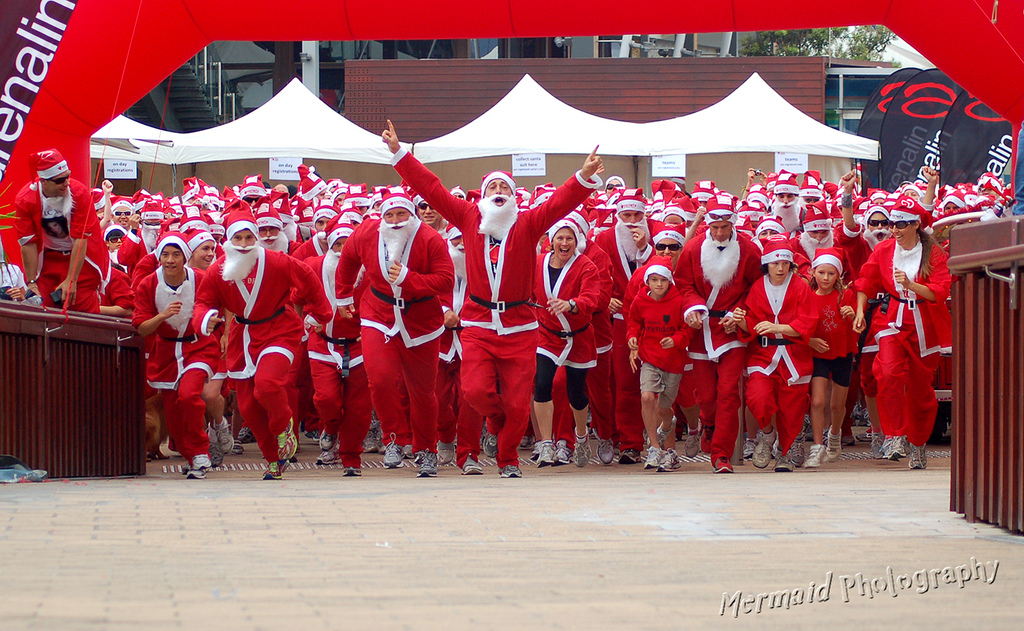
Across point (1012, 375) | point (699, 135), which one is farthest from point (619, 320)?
point (699, 135)

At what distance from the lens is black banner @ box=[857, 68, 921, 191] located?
1955cm

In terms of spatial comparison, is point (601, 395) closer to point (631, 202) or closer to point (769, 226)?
point (631, 202)

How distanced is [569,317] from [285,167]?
10.4 m

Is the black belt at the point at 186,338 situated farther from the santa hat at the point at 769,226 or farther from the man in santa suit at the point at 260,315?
the santa hat at the point at 769,226

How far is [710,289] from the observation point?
1001 centimetres

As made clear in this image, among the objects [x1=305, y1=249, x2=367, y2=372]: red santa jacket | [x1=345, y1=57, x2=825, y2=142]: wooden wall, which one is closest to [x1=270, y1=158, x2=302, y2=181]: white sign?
[x1=345, y1=57, x2=825, y2=142]: wooden wall

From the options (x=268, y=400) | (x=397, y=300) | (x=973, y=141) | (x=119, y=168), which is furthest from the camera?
(x=119, y=168)

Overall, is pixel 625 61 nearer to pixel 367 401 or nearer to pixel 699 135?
pixel 699 135

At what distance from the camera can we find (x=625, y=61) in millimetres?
25688

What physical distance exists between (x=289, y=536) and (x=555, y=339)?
5033 millimetres

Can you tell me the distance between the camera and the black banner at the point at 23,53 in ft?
33.5

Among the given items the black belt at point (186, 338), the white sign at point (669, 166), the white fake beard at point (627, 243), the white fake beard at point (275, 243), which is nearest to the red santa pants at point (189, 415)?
the black belt at point (186, 338)

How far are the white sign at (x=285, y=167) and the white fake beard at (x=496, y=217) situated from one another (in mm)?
10645

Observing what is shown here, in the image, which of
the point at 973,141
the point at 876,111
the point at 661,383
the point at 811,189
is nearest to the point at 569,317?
the point at 661,383
